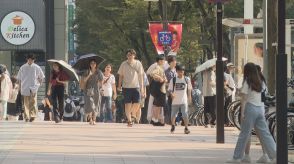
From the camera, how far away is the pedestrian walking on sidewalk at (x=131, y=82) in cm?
2214

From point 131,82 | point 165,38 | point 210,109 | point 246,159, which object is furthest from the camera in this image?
point 165,38

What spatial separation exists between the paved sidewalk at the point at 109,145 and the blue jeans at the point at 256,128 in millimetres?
499

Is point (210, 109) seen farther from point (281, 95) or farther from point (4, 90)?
point (281, 95)

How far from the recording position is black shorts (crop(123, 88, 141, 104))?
22.2 metres

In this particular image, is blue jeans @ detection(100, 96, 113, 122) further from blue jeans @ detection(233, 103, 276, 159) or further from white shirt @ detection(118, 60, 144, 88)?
blue jeans @ detection(233, 103, 276, 159)

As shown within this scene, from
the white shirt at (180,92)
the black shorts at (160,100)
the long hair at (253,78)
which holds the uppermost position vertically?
the long hair at (253,78)

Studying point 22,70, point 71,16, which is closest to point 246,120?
point 22,70

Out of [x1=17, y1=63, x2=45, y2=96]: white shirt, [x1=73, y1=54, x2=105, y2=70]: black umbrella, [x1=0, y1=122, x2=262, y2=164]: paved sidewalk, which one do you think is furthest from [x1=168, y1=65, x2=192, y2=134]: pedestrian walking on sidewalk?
[x1=73, y1=54, x2=105, y2=70]: black umbrella

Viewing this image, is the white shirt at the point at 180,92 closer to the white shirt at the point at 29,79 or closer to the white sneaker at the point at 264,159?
the white shirt at the point at 29,79

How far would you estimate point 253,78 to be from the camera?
13.3 meters

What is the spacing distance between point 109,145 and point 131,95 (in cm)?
583

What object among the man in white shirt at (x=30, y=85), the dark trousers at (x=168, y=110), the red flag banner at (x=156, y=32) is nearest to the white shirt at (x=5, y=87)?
the man in white shirt at (x=30, y=85)

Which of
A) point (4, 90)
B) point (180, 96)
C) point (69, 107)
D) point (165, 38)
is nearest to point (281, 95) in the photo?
point (180, 96)

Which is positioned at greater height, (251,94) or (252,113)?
(251,94)
